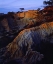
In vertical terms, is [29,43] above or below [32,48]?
above

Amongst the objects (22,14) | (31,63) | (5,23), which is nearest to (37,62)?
(31,63)

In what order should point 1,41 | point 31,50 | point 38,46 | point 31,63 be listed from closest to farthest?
point 31,63, point 31,50, point 38,46, point 1,41

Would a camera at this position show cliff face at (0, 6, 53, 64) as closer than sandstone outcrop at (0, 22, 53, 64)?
Yes

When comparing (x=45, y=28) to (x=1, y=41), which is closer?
(x=45, y=28)

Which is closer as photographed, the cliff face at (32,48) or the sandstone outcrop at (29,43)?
the cliff face at (32,48)

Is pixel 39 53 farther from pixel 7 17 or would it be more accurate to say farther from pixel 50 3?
pixel 50 3

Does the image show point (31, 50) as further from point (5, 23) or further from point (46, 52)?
point (5, 23)

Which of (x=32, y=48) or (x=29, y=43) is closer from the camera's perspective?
(x=32, y=48)

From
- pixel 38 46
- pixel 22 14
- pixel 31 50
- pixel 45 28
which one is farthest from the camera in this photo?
pixel 22 14

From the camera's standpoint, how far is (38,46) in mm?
16453

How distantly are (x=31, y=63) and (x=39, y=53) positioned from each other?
1.04m

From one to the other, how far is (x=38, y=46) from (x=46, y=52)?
87 centimetres

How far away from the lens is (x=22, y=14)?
33.9 meters

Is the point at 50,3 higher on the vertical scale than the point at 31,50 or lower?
higher
